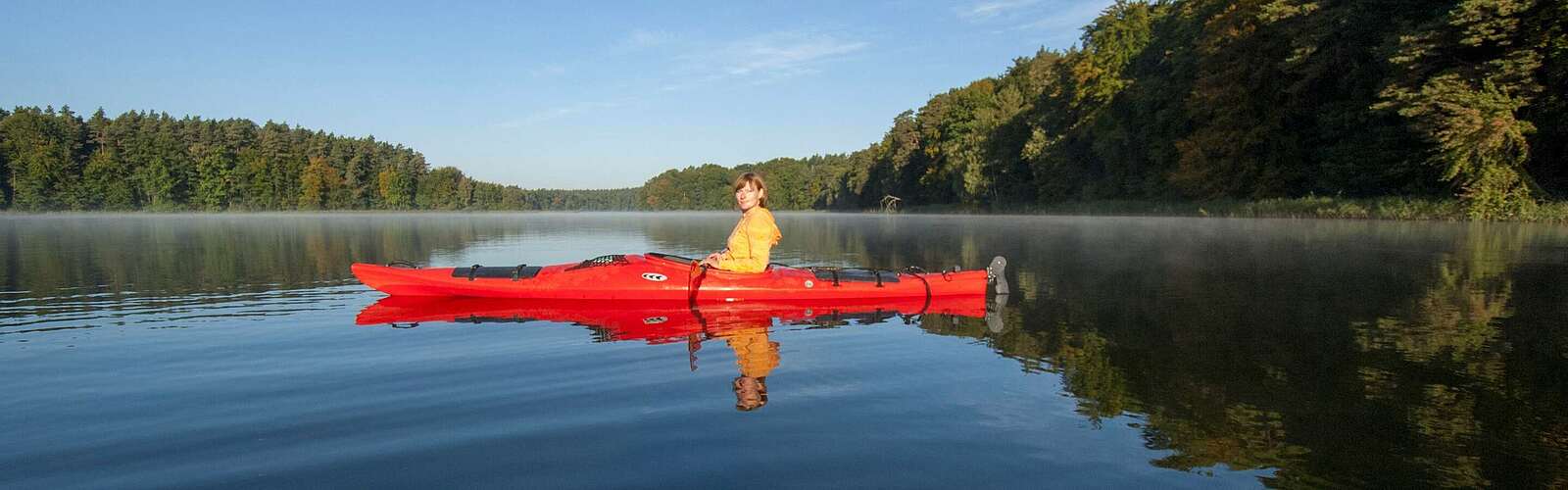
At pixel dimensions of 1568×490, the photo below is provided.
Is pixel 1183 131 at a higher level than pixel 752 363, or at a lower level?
higher

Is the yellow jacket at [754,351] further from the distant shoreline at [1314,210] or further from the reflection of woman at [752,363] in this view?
the distant shoreline at [1314,210]

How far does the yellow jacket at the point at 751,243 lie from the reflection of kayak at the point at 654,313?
460mm

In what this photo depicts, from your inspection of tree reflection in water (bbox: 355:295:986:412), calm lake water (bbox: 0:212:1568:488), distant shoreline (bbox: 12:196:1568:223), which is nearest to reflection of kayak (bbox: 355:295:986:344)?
tree reflection in water (bbox: 355:295:986:412)

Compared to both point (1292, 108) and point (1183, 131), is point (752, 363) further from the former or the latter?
point (1183, 131)

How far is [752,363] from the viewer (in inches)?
238

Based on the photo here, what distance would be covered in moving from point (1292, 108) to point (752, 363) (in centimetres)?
3715

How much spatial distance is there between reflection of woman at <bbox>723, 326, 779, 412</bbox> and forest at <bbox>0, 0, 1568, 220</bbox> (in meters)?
26.2

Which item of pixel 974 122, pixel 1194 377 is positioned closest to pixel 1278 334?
pixel 1194 377

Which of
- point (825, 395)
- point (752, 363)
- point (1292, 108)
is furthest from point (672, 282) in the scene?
point (1292, 108)

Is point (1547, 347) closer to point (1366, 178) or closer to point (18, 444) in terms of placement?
point (18, 444)

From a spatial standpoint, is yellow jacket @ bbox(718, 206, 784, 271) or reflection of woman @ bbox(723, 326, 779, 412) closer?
reflection of woman @ bbox(723, 326, 779, 412)

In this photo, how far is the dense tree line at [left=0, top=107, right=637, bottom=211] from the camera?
276 feet

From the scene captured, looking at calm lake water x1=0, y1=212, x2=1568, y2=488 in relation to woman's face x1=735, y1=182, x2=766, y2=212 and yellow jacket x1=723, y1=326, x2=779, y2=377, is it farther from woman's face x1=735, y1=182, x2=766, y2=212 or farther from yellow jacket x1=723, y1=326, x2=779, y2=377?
woman's face x1=735, y1=182, x2=766, y2=212

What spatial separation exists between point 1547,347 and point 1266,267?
715cm
